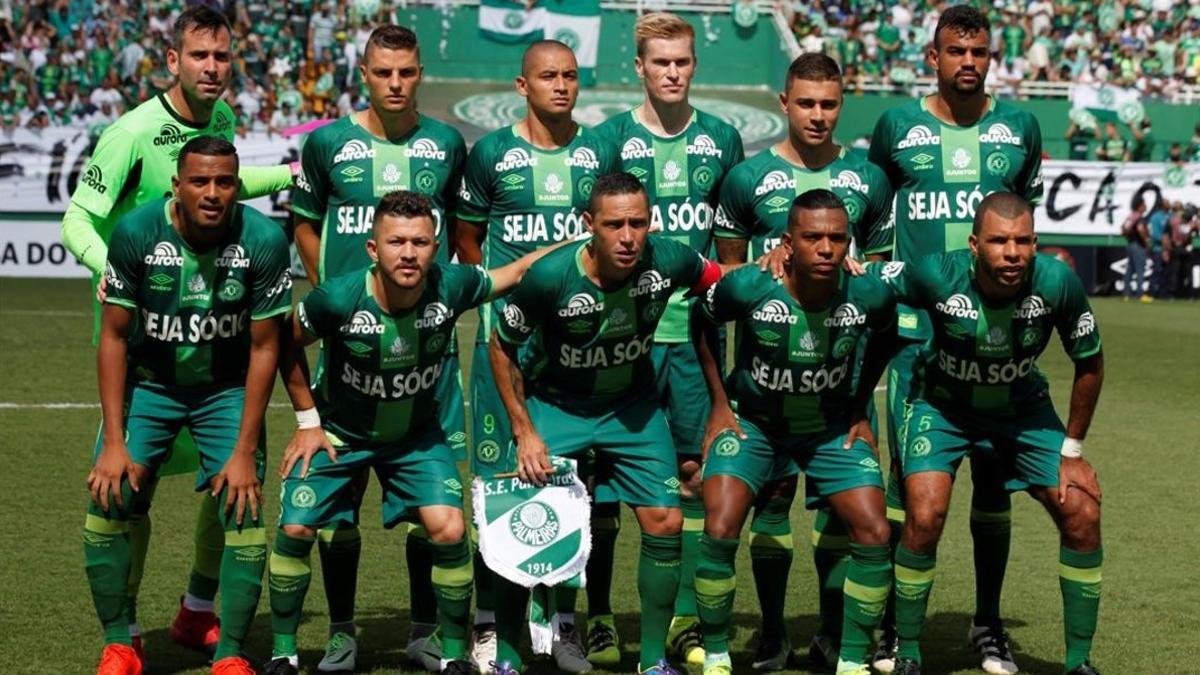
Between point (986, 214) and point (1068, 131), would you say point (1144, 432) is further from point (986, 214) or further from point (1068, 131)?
point (1068, 131)

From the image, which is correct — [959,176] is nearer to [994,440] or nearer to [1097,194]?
[994,440]

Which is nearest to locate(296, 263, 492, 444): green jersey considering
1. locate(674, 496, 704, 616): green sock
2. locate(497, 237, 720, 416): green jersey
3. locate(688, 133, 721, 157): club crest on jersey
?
locate(497, 237, 720, 416): green jersey

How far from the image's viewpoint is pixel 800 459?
24.5 ft

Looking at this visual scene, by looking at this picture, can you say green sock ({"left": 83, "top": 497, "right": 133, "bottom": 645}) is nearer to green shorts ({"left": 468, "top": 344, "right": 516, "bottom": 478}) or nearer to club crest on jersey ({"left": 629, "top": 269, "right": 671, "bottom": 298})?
green shorts ({"left": 468, "top": 344, "right": 516, "bottom": 478})

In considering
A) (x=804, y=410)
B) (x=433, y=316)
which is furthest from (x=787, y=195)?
(x=433, y=316)

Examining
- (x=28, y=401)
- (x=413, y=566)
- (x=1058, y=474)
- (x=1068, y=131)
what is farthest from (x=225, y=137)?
(x=1068, y=131)

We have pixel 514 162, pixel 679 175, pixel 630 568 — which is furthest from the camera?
pixel 630 568

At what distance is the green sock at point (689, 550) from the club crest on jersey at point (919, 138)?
1.92 m

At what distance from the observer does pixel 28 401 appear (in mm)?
15164

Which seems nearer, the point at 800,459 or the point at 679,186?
the point at 800,459

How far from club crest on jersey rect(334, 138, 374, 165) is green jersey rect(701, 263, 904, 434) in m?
1.70

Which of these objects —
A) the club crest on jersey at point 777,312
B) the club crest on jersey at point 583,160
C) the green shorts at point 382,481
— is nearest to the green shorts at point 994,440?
the club crest on jersey at point 777,312

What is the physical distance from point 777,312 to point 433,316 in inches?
56.4

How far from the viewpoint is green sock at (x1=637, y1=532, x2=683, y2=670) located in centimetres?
722
